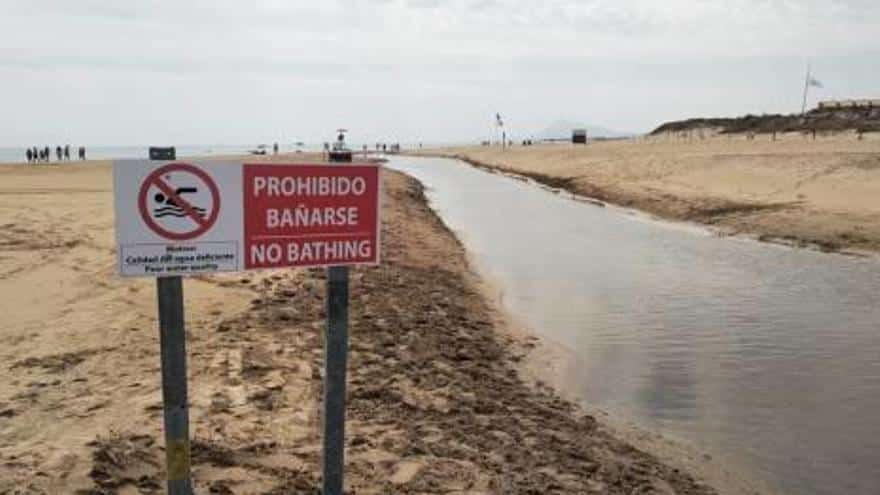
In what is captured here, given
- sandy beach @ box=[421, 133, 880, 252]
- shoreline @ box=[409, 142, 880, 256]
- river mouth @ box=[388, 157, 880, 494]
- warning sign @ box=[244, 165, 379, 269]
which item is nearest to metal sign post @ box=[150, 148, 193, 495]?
warning sign @ box=[244, 165, 379, 269]

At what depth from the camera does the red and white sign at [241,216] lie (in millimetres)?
3951

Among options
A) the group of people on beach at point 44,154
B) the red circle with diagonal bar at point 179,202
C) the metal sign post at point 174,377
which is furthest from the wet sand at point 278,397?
the group of people on beach at point 44,154

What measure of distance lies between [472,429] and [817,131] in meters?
61.6

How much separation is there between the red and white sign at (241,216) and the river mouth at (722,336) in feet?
15.5

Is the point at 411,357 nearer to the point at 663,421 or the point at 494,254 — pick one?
the point at 663,421

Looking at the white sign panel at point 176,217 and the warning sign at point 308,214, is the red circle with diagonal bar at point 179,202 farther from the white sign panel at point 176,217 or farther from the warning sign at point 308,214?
the warning sign at point 308,214

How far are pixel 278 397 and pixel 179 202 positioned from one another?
3737 millimetres

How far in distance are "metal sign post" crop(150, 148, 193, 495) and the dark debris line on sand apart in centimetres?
120

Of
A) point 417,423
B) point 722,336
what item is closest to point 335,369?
point 417,423

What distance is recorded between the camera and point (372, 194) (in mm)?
4453

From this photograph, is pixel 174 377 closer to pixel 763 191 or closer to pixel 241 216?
pixel 241 216

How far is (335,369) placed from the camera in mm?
4668

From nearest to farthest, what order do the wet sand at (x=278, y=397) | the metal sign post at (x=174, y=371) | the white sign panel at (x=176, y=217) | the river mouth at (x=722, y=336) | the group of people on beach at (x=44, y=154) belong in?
the white sign panel at (x=176, y=217), the metal sign post at (x=174, y=371), the wet sand at (x=278, y=397), the river mouth at (x=722, y=336), the group of people on beach at (x=44, y=154)

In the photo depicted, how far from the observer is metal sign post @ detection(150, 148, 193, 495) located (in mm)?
4121
